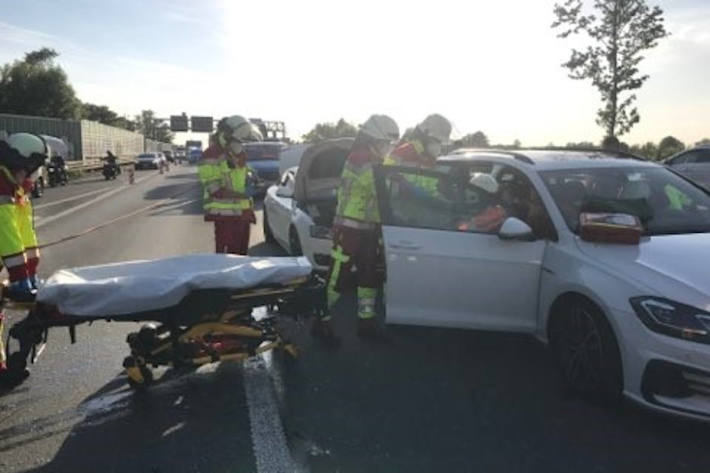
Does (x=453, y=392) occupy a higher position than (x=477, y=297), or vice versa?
(x=477, y=297)

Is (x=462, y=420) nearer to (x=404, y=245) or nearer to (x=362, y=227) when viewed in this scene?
(x=404, y=245)

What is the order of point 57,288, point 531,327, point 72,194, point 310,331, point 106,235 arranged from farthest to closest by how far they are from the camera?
point 72,194 < point 106,235 < point 310,331 < point 531,327 < point 57,288

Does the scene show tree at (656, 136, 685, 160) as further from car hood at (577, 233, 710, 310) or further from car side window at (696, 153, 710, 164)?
car hood at (577, 233, 710, 310)

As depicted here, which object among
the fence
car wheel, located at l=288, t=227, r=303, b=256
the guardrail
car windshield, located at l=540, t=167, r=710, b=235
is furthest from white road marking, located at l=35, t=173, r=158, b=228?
the fence

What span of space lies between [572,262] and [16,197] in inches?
149

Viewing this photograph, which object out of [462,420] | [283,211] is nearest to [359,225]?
[462,420]

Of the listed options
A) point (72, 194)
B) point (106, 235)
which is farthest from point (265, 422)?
point (72, 194)

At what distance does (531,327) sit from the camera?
510 cm

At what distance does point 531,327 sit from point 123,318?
109 inches

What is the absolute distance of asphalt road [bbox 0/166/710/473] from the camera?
377 cm

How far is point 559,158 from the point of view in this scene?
5.73m

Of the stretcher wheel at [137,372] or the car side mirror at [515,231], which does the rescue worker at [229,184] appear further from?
the car side mirror at [515,231]

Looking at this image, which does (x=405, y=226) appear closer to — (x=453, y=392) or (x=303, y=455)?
(x=453, y=392)

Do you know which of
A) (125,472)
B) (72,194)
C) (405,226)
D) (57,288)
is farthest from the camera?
(72,194)
